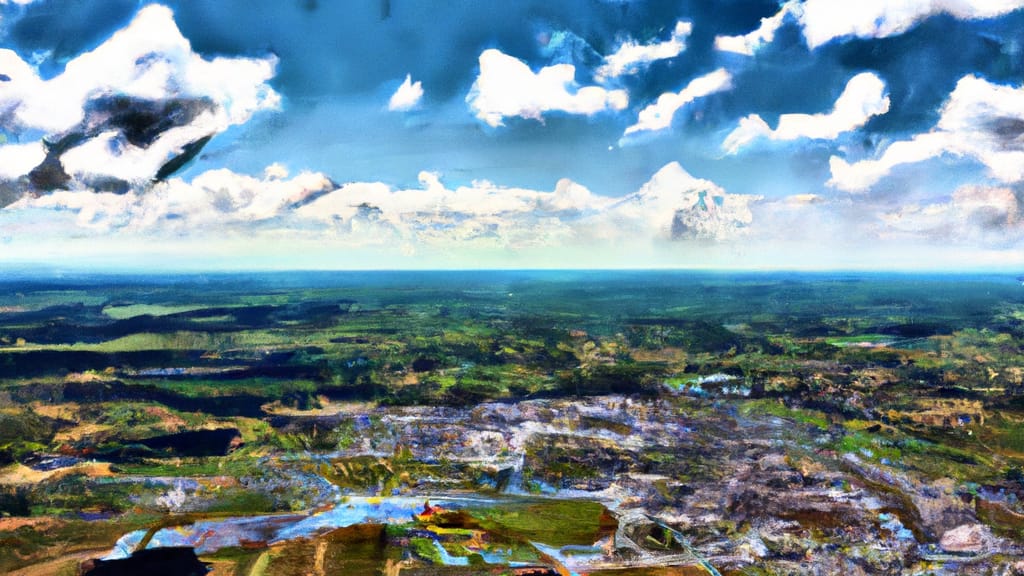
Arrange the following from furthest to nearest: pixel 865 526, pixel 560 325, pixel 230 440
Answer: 1. pixel 560 325
2. pixel 230 440
3. pixel 865 526

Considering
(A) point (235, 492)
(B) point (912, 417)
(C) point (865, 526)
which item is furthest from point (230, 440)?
(B) point (912, 417)

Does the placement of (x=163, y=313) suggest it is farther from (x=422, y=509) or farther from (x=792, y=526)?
(x=792, y=526)

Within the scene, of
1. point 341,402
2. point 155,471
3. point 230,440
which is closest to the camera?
point 155,471

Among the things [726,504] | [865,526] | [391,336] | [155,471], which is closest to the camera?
[865,526]

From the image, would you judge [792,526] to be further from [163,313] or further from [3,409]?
[163,313]

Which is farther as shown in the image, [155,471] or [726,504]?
[155,471]

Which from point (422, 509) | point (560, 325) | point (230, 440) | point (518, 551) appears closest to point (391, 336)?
point (560, 325)
